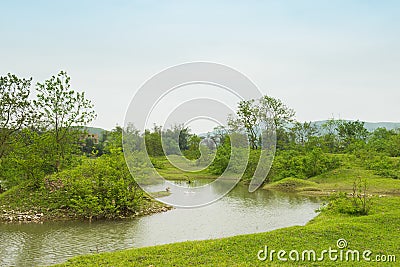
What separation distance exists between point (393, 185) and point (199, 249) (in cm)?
1781

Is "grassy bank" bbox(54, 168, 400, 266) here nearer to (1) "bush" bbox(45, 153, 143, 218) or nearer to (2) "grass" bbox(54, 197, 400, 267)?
(2) "grass" bbox(54, 197, 400, 267)

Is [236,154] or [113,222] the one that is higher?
[236,154]

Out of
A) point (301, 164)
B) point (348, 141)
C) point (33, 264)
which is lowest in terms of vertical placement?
point (33, 264)

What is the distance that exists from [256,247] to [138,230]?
5.81 metres

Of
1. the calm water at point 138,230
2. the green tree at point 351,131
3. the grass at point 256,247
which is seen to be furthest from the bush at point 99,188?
the green tree at point 351,131

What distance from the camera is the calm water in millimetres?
10938

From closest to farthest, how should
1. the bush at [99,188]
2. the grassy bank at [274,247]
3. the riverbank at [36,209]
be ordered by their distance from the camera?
the grassy bank at [274,247] → the riverbank at [36,209] → the bush at [99,188]

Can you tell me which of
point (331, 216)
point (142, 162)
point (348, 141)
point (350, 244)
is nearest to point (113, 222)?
point (142, 162)

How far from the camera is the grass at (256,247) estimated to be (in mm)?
8055

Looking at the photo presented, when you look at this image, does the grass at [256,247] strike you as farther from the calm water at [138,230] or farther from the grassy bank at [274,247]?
the calm water at [138,230]

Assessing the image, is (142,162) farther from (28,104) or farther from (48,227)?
(28,104)

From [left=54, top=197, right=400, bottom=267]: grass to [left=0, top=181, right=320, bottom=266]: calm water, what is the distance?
237 cm

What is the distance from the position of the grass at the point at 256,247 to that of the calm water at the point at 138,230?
2.37m

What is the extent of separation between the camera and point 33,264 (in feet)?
31.6
